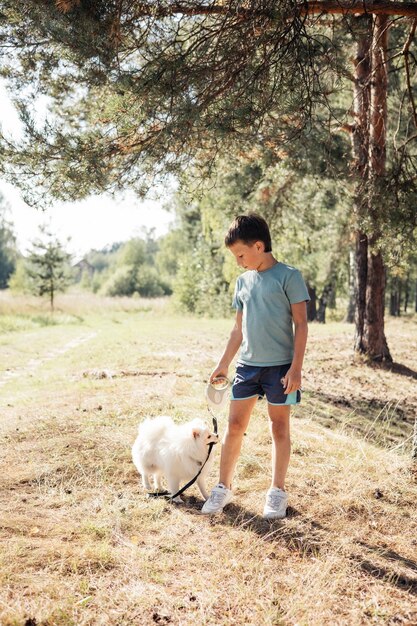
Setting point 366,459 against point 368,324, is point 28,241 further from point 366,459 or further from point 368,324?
point 366,459

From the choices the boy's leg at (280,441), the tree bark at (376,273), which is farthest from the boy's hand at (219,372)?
the tree bark at (376,273)

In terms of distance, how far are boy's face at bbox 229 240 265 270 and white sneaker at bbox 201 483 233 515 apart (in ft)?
5.07

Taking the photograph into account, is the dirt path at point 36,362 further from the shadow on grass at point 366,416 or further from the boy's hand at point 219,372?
the boy's hand at point 219,372

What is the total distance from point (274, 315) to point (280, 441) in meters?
0.86

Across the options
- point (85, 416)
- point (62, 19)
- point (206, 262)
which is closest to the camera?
point (62, 19)

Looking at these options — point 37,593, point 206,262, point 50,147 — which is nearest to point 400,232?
point 50,147

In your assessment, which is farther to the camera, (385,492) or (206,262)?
(206,262)

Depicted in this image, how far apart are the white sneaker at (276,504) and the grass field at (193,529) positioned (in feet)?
0.23

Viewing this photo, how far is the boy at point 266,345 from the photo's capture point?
3422 mm

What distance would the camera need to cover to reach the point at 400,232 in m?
6.48

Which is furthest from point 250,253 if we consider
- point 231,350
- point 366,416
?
point 366,416

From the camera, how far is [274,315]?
11.4ft

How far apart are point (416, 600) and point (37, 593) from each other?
1851 millimetres

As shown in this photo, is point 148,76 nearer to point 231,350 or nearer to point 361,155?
point 231,350
